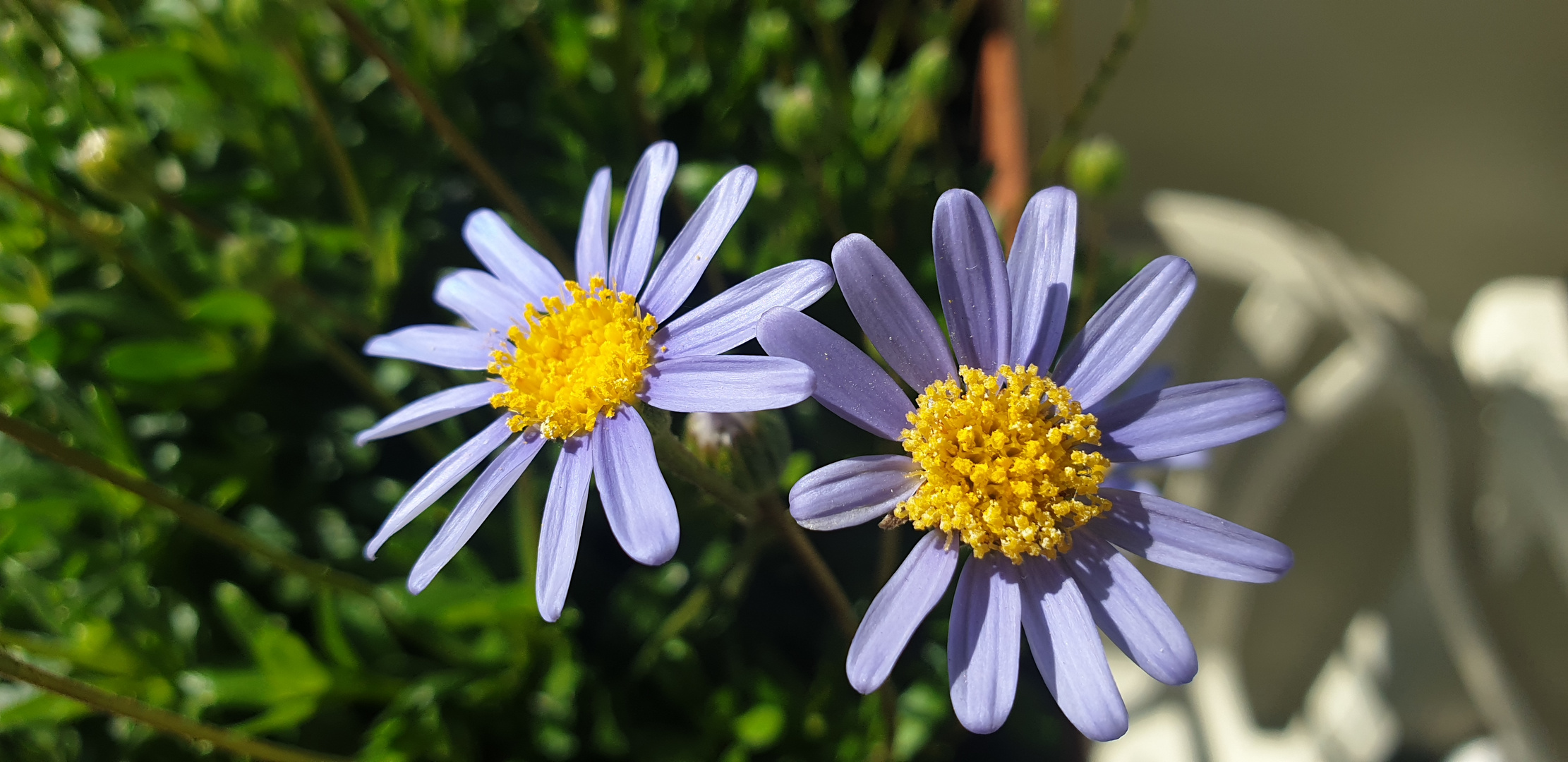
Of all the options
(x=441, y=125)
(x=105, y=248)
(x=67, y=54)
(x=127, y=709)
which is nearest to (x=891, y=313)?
(x=441, y=125)

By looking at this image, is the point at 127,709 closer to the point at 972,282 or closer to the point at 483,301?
the point at 483,301

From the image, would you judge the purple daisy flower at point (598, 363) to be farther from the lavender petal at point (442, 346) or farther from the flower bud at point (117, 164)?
the flower bud at point (117, 164)

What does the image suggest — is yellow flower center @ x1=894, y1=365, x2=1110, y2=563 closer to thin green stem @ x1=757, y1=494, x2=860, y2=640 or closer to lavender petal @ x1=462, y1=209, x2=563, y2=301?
thin green stem @ x1=757, y1=494, x2=860, y2=640

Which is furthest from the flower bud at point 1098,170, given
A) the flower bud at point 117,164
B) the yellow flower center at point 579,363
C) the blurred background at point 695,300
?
the flower bud at point 117,164

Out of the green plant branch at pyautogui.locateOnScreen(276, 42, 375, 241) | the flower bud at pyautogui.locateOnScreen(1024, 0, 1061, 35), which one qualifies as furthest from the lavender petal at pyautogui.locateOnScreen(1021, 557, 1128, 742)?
the green plant branch at pyautogui.locateOnScreen(276, 42, 375, 241)

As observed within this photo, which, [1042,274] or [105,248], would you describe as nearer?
[1042,274]
